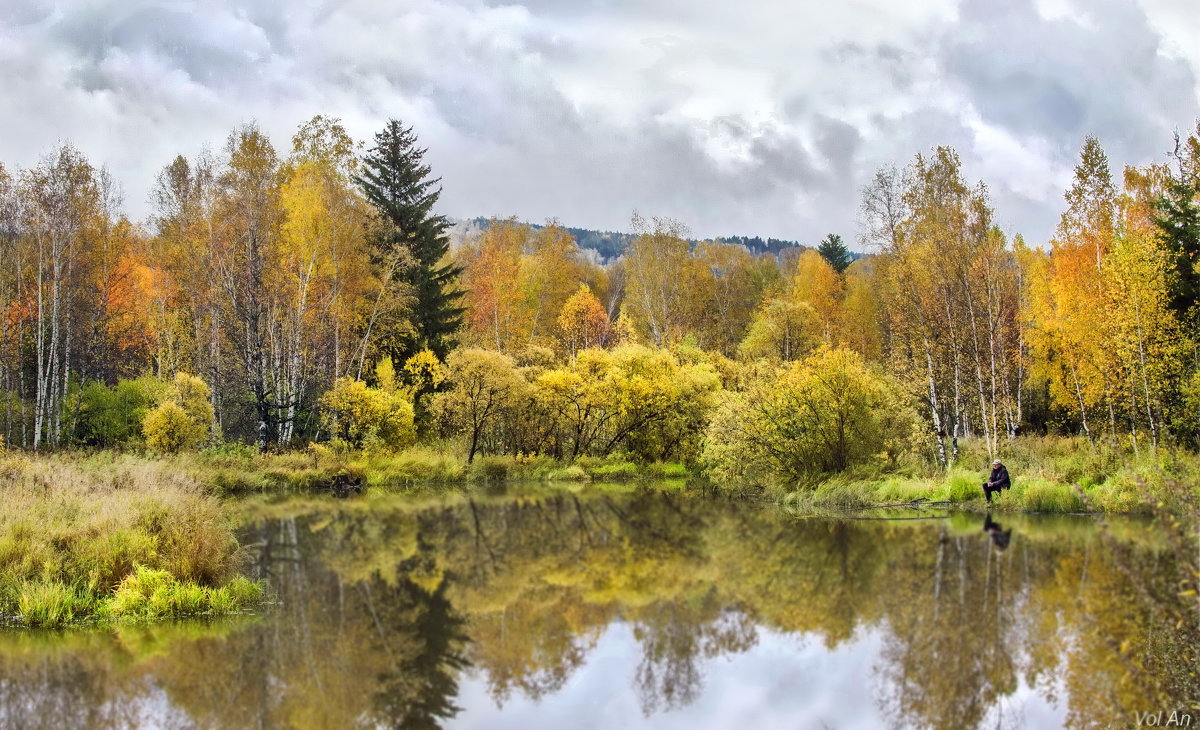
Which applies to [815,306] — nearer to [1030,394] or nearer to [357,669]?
[1030,394]

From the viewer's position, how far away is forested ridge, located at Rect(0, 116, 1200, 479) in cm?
2291

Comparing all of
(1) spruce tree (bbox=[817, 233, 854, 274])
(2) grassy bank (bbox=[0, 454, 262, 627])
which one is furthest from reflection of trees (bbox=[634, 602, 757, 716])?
(1) spruce tree (bbox=[817, 233, 854, 274])

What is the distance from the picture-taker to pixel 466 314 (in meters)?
46.0

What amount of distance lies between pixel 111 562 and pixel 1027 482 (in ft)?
61.0

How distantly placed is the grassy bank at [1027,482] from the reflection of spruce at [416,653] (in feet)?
39.1

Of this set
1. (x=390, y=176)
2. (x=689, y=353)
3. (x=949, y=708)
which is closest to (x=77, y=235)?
(x=390, y=176)

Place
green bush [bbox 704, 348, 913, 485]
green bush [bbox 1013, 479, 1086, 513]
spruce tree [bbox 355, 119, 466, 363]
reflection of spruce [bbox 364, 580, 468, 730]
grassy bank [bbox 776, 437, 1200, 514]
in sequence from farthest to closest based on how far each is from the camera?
spruce tree [bbox 355, 119, 466, 363] → green bush [bbox 704, 348, 913, 485] → green bush [bbox 1013, 479, 1086, 513] → grassy bank [bbox 776, 437, 1200, 514] → reflection of spruce [bbox 364, 580, 468, 730]

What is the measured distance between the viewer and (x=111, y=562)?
1133cm

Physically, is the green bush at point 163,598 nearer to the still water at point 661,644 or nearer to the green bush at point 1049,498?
the still water at point 661,644

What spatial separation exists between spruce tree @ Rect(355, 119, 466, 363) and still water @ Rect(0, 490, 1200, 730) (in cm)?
2072

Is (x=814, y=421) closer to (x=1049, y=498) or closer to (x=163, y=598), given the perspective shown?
(x=1049, y=498)

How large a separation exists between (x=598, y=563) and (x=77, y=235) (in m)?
26.2

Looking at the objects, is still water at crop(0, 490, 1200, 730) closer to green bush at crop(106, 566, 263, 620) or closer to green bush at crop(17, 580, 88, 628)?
green bush at crop(17, 580, 88, 628)

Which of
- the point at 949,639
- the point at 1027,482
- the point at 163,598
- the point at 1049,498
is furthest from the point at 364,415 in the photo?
the point at 949,639
